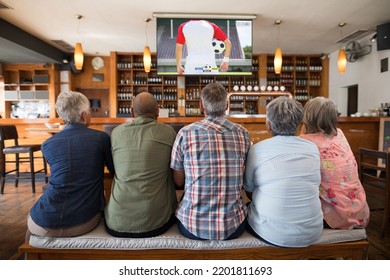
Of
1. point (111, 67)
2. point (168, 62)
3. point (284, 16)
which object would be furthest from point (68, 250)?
point (111, 67)

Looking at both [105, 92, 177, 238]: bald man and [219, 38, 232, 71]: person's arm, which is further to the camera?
[219, 38, 232, 71]: person's arm

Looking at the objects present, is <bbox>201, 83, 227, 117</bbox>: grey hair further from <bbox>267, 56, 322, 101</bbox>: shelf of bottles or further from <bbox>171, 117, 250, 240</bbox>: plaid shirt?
<bbox>267, 56, 322, 101</bbox>: shelf of bottles

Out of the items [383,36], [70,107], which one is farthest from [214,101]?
[383,36]

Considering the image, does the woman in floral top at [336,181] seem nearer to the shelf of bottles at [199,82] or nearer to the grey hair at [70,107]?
the grey hair at [70,107]

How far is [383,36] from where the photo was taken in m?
5.18

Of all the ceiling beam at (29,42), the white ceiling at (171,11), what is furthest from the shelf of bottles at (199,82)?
the ceiling beam at (29,42)

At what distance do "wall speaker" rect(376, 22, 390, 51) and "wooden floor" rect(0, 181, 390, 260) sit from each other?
3.82 meters

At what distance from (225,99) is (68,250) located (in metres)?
1.18

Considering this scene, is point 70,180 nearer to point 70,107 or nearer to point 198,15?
point 70,107

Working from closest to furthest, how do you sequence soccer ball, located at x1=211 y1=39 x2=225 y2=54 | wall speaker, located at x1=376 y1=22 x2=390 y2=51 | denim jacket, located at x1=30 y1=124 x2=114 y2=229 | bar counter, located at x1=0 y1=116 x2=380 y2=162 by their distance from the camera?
denim jacket, located at x1=30 y1=124 x2=114 y2=229, bar counter, located at x1=0 y1=116 x2=380 y2=162, soccer ball, located at x1=211 y1=39 x2=225 y2=54, wall speaker, located at x1=376 y1=22 x2=390 y2=51

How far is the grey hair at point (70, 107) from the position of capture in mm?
1504

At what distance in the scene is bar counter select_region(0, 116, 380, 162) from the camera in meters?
3.90

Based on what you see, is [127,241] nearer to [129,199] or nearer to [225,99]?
[129,199]

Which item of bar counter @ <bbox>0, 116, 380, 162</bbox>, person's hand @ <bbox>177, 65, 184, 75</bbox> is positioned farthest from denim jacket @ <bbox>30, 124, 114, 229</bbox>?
person's hand @ <bbox>177, 65, 184, 75</bbox>
